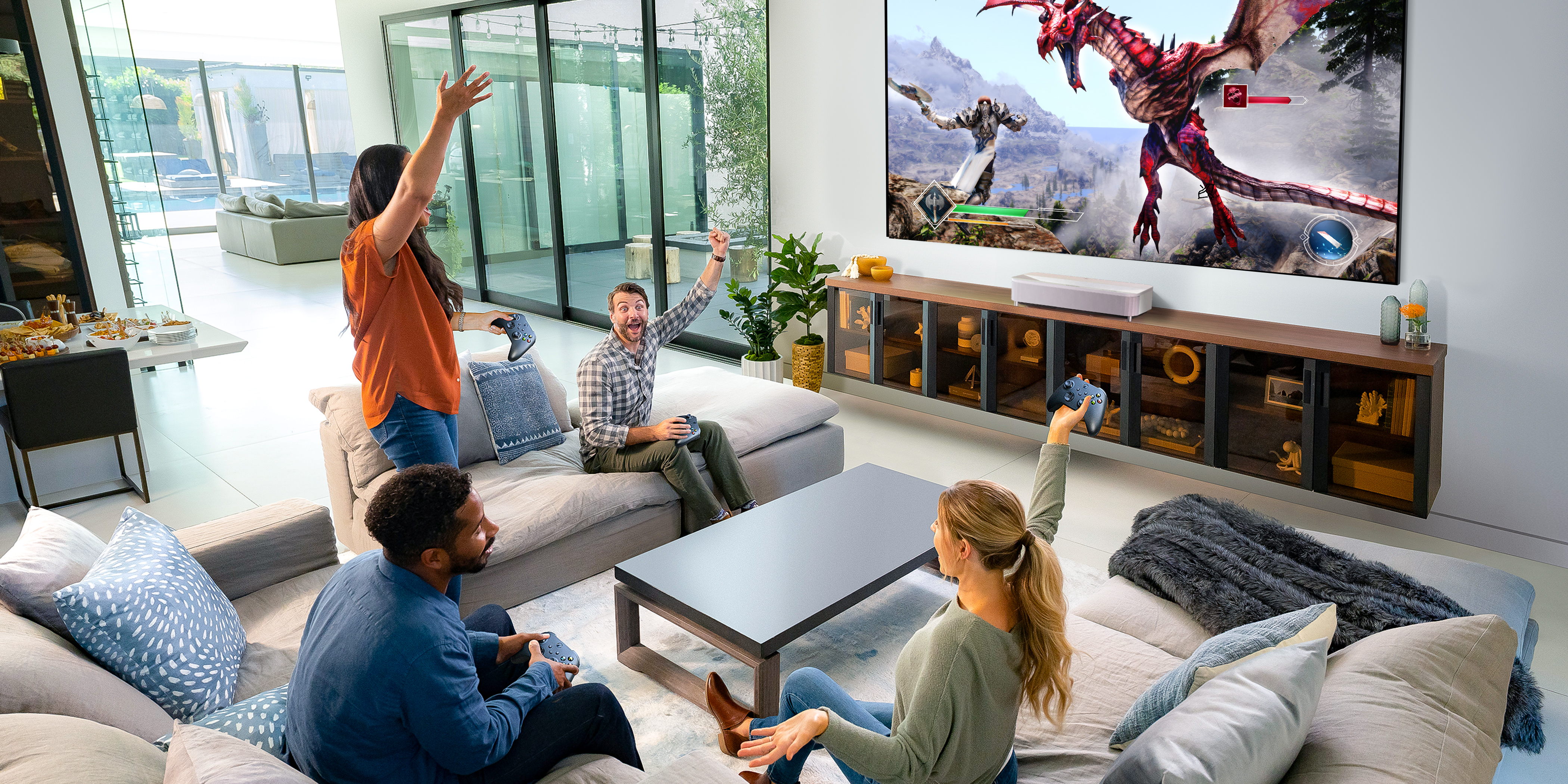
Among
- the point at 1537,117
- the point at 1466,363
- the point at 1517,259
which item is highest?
the point at 1537,117

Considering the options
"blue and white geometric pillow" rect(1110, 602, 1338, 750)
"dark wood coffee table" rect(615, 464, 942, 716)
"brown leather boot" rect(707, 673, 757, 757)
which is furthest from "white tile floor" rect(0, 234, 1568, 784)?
"brown leather boot" rect(707, 673, 757, 757)

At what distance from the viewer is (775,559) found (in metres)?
2.94

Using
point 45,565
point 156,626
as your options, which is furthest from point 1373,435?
point 45,565

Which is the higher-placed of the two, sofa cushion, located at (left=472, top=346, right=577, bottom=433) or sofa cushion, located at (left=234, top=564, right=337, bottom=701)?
sofa cushion, located at (left=472, top=346, right=577, bottom=433)

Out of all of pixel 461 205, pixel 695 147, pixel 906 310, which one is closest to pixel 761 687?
pixel 906 310

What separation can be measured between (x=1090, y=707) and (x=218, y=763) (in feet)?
5.43

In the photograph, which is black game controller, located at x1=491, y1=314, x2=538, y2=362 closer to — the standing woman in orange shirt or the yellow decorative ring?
the standing woman in orange shirt

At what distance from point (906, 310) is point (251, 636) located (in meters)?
3.39

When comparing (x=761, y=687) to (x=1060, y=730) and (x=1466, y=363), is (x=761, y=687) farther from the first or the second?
(x=1466, y=363)

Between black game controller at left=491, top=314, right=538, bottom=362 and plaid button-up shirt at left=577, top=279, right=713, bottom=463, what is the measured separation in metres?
0.35

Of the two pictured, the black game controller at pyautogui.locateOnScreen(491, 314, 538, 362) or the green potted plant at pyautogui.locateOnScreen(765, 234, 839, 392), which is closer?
the black game controller at pyautogui.locateOnScreen(491, 314, 538, 362)

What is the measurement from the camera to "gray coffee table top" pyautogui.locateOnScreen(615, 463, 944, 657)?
2615mm

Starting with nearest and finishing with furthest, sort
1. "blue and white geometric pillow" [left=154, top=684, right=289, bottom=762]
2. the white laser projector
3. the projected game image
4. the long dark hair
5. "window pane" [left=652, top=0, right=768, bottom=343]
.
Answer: "blue and white geometric pillow" [left=154, top=684, right=289, bottom=762] → the long dark hair → the projected game image → the white laser projector → "window pane" [left=652, top=0, right=768, bottom=343]

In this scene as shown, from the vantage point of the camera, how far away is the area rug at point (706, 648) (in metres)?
2.62
